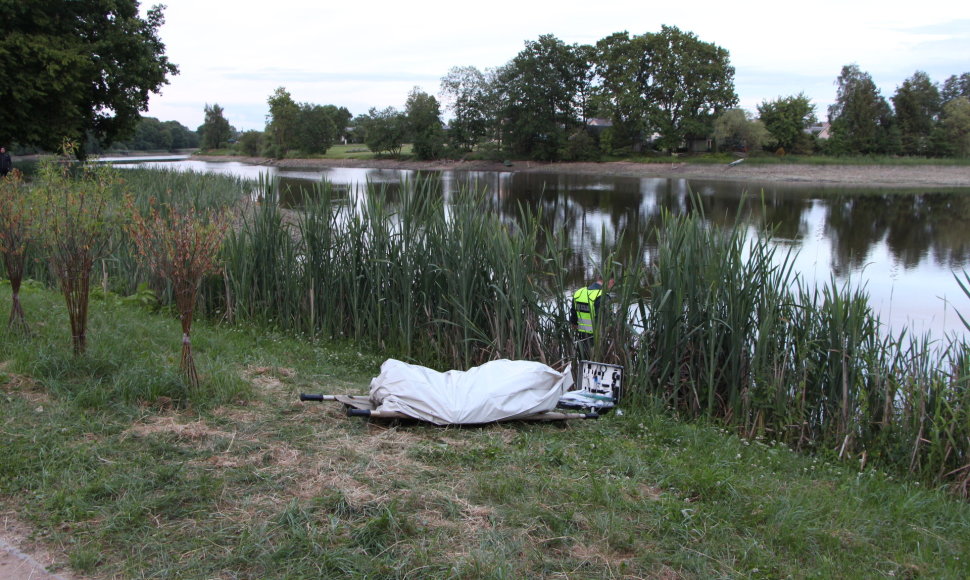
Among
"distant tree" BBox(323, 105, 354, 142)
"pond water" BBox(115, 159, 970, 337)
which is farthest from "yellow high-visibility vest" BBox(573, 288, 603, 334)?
"distant tree" BBox(323, 105, 354, 142)

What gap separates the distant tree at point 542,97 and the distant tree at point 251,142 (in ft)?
114

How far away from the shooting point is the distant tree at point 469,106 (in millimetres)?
73625

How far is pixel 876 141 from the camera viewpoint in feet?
178

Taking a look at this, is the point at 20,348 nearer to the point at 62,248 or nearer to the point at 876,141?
the point at 62,248

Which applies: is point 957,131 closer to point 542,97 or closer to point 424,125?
point 542,97

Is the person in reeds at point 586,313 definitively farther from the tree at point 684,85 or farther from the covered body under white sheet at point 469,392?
the tree at point 684,85

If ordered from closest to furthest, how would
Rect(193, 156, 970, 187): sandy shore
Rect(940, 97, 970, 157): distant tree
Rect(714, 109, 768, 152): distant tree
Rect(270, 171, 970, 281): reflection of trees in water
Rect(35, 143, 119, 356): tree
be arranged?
1. Rect(35, 143, 119, 356): tree
2. Rect(270, 171, 970, 281): reflection of trees in water
3. Rect(193, 156, 970, 187): sandy shore
4. Rect(940, 97, 970, 157): distant tree
5. Rect(714, 109, 768, 152): distant tree

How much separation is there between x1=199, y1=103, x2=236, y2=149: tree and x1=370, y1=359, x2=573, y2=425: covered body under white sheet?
365ft

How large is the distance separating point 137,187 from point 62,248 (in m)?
9.67

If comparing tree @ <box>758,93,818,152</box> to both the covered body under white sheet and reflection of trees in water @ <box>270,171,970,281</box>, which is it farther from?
the covered body under white sheet

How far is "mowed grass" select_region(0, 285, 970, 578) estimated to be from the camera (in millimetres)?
3338

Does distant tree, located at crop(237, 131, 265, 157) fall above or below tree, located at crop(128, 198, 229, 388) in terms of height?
above

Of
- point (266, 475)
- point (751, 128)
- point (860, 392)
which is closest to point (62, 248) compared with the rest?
point (266, 475)

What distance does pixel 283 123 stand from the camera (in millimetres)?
87062
